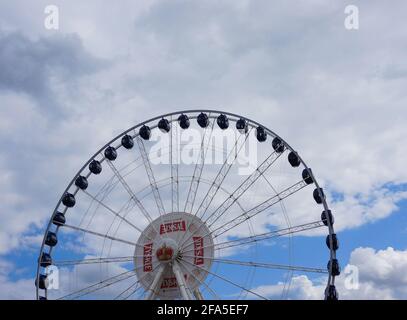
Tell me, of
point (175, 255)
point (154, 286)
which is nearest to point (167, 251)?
point (175, 255)

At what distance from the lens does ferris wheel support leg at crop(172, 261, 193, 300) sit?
1335 inches

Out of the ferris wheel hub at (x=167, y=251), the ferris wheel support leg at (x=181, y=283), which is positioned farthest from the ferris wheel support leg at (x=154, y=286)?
the ferris wheel support leg at (x=181, y=283)

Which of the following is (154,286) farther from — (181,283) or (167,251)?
(167,251)

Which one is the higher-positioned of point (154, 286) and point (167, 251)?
point (167, 251)

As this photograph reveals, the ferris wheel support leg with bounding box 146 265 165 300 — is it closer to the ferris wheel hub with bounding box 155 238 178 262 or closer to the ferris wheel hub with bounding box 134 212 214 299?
the ferris wheel hub with bounding box 134 212 214 299

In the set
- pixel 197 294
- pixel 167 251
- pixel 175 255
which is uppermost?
pixel 167 251

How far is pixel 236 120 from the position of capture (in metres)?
39.2

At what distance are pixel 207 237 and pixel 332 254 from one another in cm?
736

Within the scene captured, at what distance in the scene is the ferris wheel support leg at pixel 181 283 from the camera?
1335 inches

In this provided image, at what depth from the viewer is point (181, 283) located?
112 feet

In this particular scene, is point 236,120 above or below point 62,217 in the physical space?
above

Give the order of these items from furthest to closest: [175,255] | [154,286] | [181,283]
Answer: [175,255] → [154,286] → [181,283]
